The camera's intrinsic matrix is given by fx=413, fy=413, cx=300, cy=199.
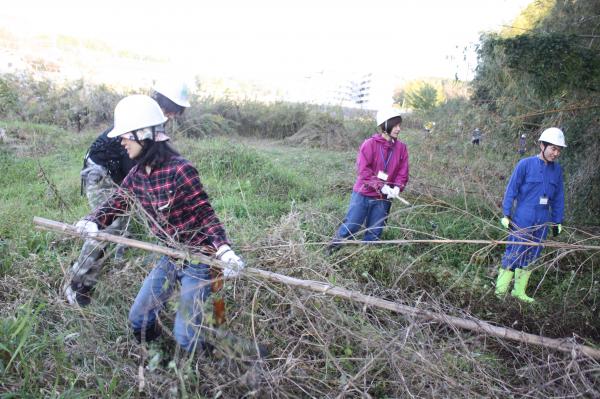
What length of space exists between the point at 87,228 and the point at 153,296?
528 mm

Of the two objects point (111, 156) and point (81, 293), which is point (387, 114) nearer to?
point (111, 156)

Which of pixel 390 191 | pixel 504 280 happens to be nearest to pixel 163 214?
pixel 390 191

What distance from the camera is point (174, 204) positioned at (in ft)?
7.23

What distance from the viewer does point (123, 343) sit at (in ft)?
7.53

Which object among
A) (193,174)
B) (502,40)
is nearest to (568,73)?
(502,40)

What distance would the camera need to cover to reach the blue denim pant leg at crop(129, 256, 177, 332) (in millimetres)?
2139

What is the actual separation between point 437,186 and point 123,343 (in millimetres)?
4065

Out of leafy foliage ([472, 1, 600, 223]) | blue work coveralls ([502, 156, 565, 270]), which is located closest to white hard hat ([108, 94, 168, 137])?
blue work coveralls ([502, 156, 565, 270])

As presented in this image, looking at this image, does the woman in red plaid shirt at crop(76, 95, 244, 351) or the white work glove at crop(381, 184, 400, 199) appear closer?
the woman in red plaid shirt at crop(76, 95, 244, 351)

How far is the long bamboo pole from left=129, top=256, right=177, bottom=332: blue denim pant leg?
0.14m

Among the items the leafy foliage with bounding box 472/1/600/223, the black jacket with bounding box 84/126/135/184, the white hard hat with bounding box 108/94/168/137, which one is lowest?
the black jacket with bounding box 84/126/135/184

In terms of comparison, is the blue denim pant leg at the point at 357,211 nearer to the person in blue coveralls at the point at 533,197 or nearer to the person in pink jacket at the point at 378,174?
the person in pink jacket at the point at 378,174

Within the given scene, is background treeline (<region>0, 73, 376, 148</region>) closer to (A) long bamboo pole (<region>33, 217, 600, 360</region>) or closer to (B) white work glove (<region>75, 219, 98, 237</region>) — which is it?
(B) white work glove (<region>75, 219, 98, 237</region>)

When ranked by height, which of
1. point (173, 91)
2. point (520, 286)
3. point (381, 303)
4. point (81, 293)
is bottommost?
point (81, 293)
